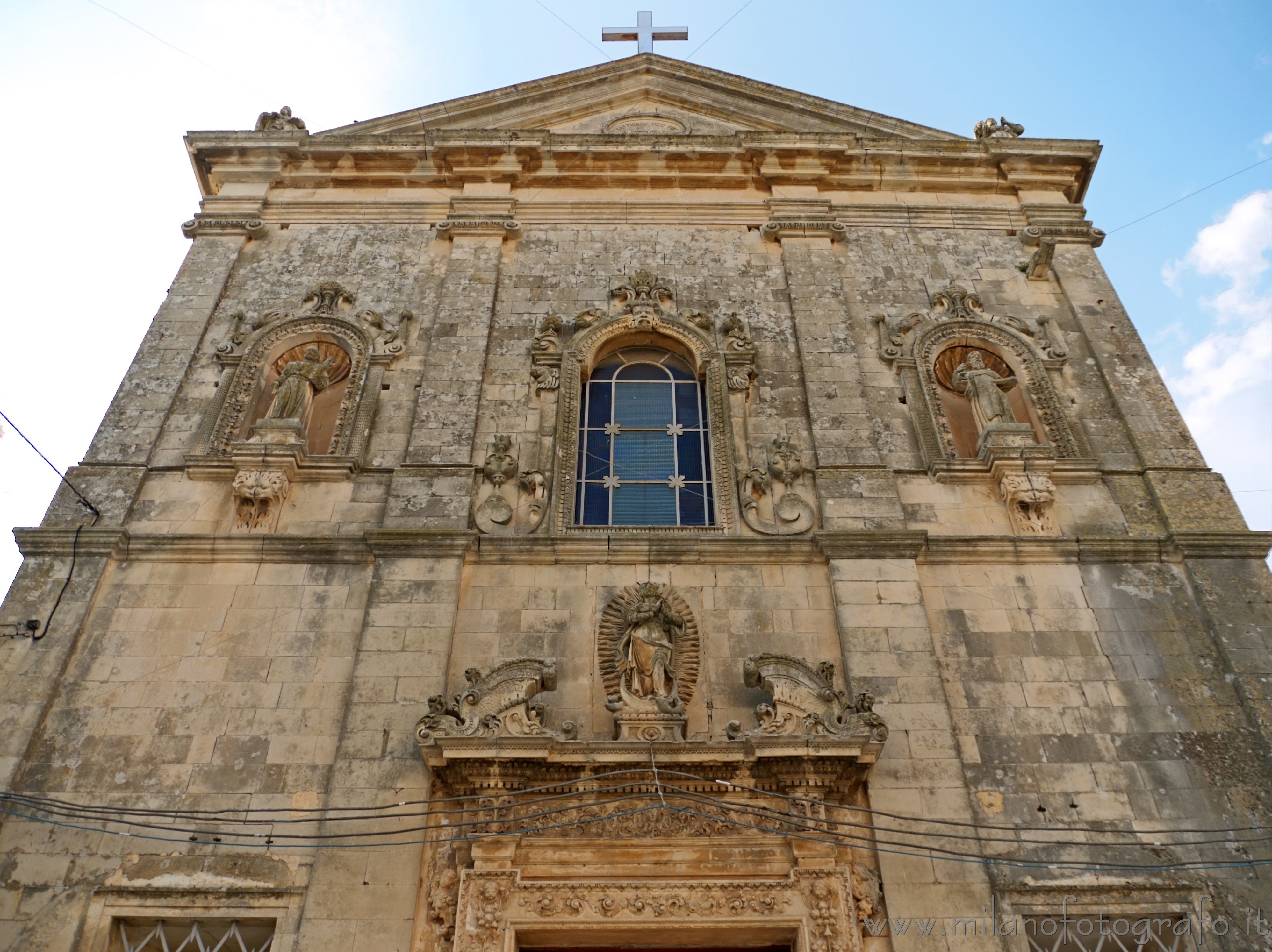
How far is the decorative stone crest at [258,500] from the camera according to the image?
10.0 meters

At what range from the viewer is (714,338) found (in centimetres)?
1193

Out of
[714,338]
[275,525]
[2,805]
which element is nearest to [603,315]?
[714,338]

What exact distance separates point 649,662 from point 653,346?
5.02 meters

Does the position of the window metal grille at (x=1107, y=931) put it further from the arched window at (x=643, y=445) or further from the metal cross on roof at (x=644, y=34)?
the metal cross on roof at (x=644, y=34)

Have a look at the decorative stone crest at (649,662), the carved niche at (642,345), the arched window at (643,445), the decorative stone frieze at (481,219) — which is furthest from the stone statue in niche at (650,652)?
the decorative stone frieze at (481,219)

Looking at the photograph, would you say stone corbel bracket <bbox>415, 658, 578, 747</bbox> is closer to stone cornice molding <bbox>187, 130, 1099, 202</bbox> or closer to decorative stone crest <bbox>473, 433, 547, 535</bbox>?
decorative stone crest <bbox>473, 433, 547, 535</bbox>

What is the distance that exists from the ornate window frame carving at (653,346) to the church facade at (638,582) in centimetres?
6

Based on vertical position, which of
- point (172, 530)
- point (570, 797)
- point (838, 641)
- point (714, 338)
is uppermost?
point (714, 338)

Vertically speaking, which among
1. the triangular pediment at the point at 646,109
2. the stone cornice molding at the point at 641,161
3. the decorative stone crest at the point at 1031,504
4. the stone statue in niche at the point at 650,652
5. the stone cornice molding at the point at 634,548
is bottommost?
the stone statue in niche at the point at 650,652

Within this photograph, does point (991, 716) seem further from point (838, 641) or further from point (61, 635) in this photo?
point (61, 635)

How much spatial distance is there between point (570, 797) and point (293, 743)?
2533 mm

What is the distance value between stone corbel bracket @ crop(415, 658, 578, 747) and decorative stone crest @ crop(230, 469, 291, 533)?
3.00m

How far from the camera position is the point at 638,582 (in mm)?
9469

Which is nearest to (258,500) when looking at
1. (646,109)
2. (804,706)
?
(804,706)
